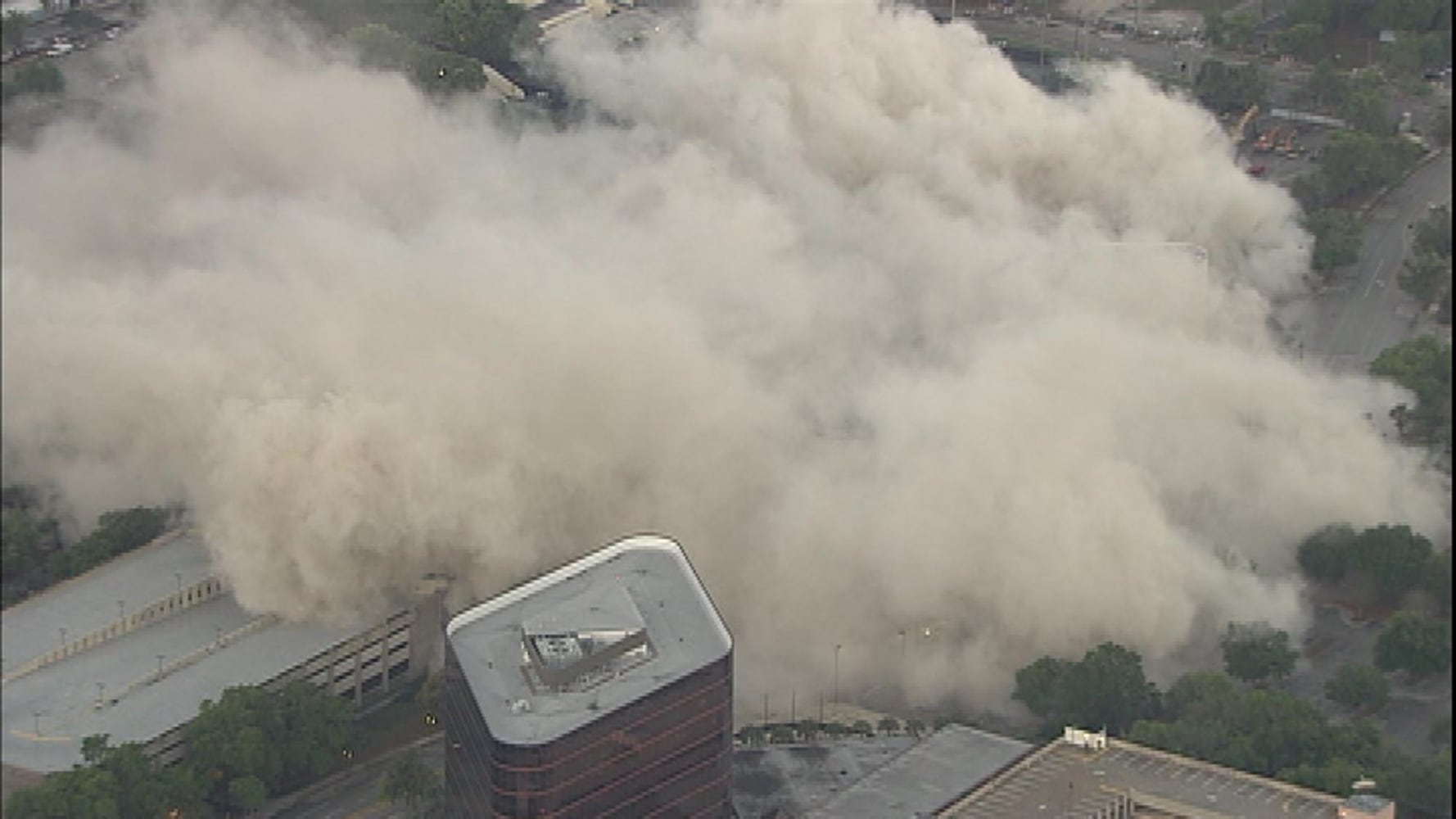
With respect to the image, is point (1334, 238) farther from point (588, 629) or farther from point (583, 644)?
point (583, 644)


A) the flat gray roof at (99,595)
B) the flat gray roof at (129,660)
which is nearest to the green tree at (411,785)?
the flat gray roof at (129,660)

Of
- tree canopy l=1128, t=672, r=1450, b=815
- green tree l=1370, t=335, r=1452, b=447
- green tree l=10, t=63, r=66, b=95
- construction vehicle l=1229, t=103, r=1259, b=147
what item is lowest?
tree canopy l=1128, t=672, r=1450, b=815

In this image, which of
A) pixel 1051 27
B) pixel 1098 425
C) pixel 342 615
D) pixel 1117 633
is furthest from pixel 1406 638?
pixel 1051 27

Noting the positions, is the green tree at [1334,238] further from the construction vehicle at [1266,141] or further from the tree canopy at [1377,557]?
the tree canopy at [1377,557]

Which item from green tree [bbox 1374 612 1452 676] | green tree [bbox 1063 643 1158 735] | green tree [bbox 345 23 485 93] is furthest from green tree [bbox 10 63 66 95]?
green tree [bbox 1374 612 1452 676]

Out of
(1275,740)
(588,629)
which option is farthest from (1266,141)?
(588,629)

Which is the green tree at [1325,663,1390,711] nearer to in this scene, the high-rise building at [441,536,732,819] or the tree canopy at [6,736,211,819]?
the high-rise building at [441,536,732,819]
